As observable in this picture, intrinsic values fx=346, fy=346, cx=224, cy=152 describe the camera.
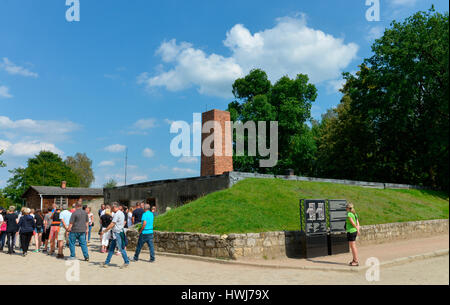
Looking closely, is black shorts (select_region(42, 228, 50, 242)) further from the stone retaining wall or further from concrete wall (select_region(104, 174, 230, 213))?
concrete wall (select_region(104, 174, 230, 213))

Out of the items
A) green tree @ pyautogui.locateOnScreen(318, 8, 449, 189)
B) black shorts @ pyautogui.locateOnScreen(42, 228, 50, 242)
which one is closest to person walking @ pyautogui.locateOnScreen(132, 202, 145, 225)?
black shorts @ pyautogui.locateOnScreen(42, 228, 50, 242)

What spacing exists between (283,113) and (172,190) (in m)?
21.4

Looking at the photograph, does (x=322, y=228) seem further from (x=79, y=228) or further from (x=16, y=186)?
(x=16, y=186)

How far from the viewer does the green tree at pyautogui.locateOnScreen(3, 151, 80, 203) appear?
73312mm

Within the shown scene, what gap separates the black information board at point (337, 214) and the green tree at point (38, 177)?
71.7 meters

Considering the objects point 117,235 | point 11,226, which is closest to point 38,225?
point 11,226

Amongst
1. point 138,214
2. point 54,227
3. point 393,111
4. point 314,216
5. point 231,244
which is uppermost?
point 393,111

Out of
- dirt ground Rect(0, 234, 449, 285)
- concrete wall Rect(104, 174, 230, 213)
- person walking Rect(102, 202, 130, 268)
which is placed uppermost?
concrete wall Rect(104, 174, 230, 213)

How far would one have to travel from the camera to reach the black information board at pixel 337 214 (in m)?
12.6

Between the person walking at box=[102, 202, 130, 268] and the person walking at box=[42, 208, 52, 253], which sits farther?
the person walking at box=[42, 208, 52, 253]

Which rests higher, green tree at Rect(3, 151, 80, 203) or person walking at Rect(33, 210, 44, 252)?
green tree at Rect(3, 151, 80, 203)

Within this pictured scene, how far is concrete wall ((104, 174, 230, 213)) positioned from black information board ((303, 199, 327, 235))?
18.5 feet

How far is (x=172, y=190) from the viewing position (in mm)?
21000
